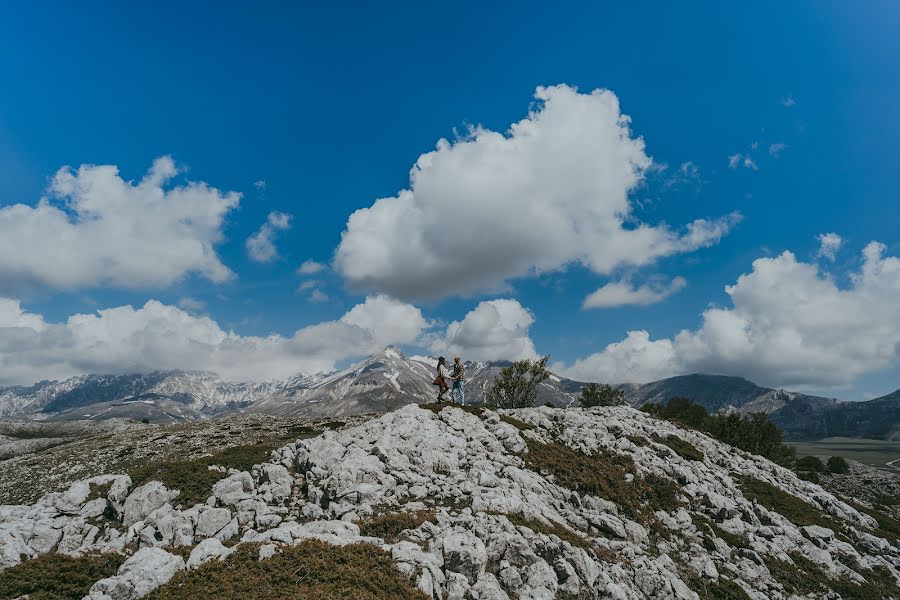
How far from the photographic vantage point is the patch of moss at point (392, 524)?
846 inches

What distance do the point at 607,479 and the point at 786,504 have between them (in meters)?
21.0

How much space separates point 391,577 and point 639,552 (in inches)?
677

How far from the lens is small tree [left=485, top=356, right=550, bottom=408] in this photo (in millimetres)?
70688

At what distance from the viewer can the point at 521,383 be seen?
70438 millimetres

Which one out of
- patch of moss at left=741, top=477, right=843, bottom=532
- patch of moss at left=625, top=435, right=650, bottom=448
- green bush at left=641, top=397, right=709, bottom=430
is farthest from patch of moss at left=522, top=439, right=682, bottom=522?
green bush at left=641, top=397, right=709, bottom=430

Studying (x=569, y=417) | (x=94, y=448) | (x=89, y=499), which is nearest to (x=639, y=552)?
(x=569, y=417)

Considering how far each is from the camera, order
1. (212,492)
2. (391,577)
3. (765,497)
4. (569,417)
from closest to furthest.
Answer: (391,577), (212,492), (765,497), (569,417)

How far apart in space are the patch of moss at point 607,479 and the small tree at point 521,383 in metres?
31.3

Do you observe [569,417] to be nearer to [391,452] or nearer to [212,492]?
[391,452]

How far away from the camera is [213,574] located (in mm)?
15578

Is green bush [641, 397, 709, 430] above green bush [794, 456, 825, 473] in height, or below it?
above

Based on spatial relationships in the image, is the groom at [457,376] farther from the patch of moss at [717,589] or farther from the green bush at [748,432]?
the green bush at [748,432]

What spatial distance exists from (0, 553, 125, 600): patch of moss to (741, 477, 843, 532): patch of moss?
4974 centimetres

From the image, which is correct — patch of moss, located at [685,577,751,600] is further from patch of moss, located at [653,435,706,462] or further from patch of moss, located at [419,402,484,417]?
patch of moss, located at [419,402,484,417]
